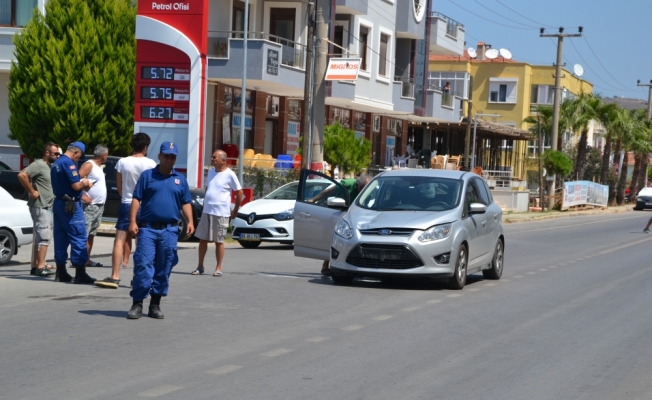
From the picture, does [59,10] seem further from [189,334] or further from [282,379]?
[282,379]

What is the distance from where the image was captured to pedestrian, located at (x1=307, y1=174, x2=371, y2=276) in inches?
609

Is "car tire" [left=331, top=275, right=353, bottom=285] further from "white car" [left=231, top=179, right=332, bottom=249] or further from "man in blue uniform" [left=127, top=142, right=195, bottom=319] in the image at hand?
"white car" [left=231, top=179, right=332, bottom=249]

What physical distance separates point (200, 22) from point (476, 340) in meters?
15.4

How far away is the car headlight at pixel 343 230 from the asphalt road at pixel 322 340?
772 mm

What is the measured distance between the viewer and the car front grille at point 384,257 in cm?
1390

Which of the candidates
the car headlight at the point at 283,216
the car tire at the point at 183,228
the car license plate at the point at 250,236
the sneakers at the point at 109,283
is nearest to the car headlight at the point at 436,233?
the sneakers at the point at 109,283

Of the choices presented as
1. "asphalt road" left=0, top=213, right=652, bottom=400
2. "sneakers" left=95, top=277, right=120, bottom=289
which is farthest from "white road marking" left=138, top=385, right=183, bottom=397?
"sneakers" left=95, top=277, right=120, bottom=289

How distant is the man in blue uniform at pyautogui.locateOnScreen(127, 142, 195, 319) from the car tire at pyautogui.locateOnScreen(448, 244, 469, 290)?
4974 mm

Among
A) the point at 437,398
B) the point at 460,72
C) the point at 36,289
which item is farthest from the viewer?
the point at 460,72

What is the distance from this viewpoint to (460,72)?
252 ft

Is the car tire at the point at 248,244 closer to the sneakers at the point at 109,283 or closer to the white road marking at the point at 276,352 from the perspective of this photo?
the sneakers at the point at 109,283

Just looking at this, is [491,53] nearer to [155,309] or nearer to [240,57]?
[240,57]

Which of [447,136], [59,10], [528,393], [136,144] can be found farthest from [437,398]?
[447,136]

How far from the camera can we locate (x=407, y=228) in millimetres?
13984
